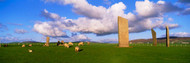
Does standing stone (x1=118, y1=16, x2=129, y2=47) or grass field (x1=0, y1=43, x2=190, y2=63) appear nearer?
grass field (x1=0, y1=43, x2=190, y2=63)

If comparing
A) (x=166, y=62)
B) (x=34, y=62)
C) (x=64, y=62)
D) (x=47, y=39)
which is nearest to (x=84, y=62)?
→ (x=64, y=62)

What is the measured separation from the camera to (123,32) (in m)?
28.7

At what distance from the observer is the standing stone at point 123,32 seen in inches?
1114

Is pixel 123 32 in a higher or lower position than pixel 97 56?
higher

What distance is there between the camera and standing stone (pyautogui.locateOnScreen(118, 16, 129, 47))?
28297 mm

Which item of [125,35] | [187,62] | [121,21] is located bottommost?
[187,62]

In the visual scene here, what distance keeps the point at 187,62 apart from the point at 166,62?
1.90 meters

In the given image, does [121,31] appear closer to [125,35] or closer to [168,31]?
[125,35]

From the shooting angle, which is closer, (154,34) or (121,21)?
(121,21)

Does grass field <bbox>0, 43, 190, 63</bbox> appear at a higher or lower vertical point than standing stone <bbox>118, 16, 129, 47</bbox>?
lower

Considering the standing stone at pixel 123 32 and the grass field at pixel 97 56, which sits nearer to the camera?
the grass field at pixel 97 56

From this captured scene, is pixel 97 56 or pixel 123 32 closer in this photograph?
pixel 97 56

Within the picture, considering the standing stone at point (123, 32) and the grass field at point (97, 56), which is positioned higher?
the standing stone at point (123, 32)

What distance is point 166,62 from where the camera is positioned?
48.6 ft
